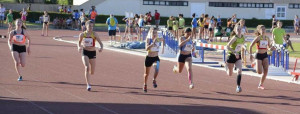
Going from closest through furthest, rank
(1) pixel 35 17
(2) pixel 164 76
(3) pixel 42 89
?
(3) pixel 42 89 → (2) pixel 164 76 → (1) pixel 35 17

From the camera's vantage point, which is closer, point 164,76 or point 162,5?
point 164,76

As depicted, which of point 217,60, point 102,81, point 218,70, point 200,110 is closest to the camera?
point 200,110

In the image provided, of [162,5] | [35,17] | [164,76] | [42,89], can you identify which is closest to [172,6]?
[162,5]

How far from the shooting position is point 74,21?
153ft

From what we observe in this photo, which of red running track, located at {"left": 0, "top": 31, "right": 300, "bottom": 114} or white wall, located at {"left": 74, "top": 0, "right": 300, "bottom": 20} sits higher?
white wall, located at {"left": 74, "top": 0, "right": 300, "bottom": 20}

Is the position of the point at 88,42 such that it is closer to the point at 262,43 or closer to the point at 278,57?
the point at 262,43

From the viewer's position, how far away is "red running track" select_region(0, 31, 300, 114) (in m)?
11.4

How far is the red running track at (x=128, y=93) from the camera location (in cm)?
1139

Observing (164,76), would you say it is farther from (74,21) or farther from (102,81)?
(74,21)

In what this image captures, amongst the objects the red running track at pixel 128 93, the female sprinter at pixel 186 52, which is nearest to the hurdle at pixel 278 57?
the red running track at pixel 128 93

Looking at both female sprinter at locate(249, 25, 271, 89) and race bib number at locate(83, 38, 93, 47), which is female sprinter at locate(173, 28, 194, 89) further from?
race bib number at locate(83, 38, 93, 47)

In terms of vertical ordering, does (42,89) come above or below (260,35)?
below

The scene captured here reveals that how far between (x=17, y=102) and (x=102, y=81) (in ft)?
13.0

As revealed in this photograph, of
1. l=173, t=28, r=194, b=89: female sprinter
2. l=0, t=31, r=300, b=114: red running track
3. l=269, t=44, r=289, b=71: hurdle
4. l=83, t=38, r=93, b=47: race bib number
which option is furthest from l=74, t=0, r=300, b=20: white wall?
l=83, t=38, r=93, b=47: race bib number
